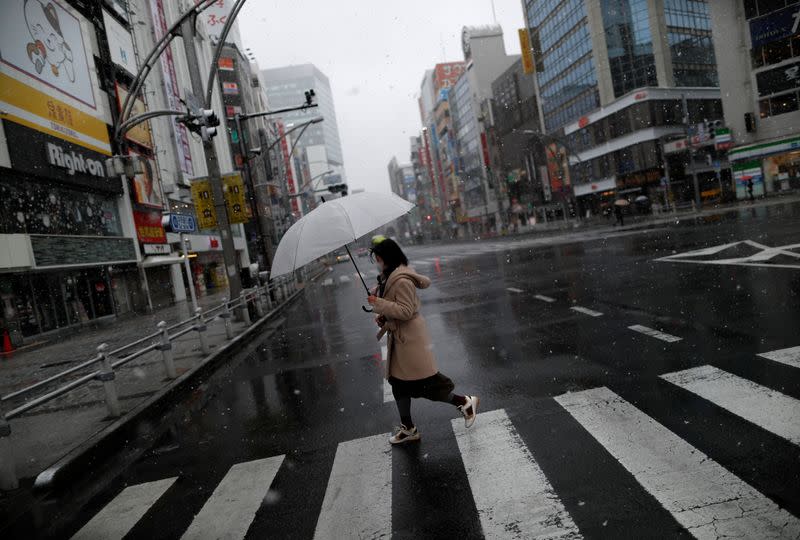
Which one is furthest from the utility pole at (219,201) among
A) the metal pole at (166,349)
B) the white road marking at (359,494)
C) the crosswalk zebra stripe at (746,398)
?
the crosswalk zebra stripe at (746,398)

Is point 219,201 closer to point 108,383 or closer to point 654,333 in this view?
point 108,383

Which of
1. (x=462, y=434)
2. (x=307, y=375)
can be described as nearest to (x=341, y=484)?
(x=462, y=434)

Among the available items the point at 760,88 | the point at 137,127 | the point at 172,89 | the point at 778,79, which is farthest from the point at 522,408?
the point at 760,88

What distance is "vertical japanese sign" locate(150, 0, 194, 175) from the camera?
118 ft

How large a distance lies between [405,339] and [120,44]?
106 ft

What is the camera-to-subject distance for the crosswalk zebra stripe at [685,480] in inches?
115

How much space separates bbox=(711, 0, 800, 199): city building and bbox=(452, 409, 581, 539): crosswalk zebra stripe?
4648 cm

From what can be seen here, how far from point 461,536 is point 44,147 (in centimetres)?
2257

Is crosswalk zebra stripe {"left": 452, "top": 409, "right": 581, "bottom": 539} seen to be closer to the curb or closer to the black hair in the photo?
the black hair

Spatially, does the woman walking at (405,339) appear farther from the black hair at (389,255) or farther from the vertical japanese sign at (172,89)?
the vertical japanese sign at (172,89)

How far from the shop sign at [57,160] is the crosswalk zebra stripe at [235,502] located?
60.7ft

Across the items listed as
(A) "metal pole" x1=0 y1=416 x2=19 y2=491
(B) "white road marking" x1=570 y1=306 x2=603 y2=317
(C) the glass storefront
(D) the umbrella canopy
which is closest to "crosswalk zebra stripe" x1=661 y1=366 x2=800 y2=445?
(D) the umbrella canopy

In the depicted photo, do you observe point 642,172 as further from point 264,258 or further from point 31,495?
point 31,495

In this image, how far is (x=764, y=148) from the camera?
42500mm
